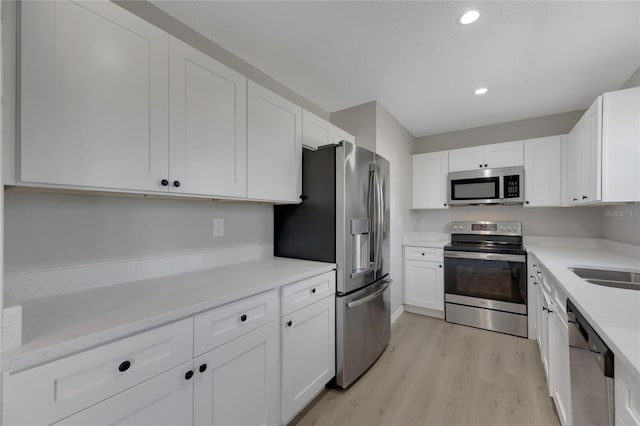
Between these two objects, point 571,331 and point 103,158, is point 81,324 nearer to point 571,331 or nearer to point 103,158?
point 103,158

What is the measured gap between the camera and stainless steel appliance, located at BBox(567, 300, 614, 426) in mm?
830

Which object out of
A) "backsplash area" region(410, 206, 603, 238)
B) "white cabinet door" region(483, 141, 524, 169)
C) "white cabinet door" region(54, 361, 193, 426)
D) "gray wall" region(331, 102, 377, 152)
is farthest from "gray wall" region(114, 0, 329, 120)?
"backsplash area" region(410, 206, 603, 238)

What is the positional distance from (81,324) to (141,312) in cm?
16

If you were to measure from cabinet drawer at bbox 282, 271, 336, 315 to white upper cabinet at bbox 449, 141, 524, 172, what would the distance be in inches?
102

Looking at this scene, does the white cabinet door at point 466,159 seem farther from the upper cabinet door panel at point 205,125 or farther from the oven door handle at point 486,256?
the upper cabinet door panel at point 205,125

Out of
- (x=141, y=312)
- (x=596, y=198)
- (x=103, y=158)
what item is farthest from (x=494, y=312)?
(x=103, y=158)

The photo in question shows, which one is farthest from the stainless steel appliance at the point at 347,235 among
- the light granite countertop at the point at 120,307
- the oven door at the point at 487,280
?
the oven door at the point at 487,280

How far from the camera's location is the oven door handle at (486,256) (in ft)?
8.93

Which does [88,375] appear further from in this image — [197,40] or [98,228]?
[197,40]

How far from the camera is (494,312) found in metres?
2.85

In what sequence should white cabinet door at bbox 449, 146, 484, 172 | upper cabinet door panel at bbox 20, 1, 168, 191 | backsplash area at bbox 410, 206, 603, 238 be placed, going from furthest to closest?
white cabinet door at bbox 449, 146, 484, 172
backsplash area at bbox 410, 206, 603, 238
upper cabinet door panel at bbox 20, 1, 168, 191

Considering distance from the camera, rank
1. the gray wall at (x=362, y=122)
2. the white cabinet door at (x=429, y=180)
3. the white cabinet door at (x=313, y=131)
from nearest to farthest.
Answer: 1. the white cabinet door at (x=313, y=131)
2. the gray wall at (x=362, y=122)
3. the white cabinet door at (x=429, y=180)

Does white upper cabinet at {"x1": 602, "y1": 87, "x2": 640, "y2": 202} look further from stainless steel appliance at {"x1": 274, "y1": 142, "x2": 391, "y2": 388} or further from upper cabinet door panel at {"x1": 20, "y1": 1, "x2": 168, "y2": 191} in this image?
upper cabinet door panel at {"x1": 20, "y1": 1, "x2": 168, "y2": 191}

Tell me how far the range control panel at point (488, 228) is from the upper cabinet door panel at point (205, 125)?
A: 303 centimetres
